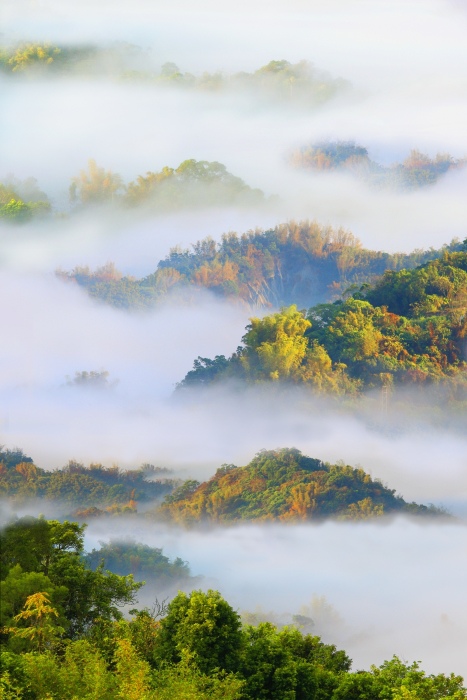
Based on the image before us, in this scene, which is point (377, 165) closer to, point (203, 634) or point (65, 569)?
point (65, 569)

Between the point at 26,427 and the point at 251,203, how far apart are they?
73.5ft

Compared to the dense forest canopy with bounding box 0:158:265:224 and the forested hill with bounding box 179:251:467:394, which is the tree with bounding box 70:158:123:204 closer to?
the dense forest canopy with bounding box 0:158:265:224

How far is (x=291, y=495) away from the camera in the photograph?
53.9 metres

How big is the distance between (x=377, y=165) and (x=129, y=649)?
63.0 metres

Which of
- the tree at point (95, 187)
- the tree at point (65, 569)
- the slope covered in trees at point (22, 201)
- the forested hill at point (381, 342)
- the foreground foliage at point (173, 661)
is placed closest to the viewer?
the foreground foliage at point (173, 661)

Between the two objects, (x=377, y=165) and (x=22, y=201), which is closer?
(x=22, y=201)

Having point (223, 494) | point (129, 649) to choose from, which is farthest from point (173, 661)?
point (223, 494)

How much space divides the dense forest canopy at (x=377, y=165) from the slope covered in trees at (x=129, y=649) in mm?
57299

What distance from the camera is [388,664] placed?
31.5 metres

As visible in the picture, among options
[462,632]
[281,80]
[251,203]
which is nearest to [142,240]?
[251,203]

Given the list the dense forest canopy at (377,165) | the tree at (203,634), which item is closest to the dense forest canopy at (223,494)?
the tree at (203,634)

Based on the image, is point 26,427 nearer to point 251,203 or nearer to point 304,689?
point 251,203

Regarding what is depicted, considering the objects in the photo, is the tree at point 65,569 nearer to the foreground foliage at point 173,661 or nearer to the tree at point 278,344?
the foreground foliage at point 173,661

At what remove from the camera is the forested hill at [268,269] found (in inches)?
2987
